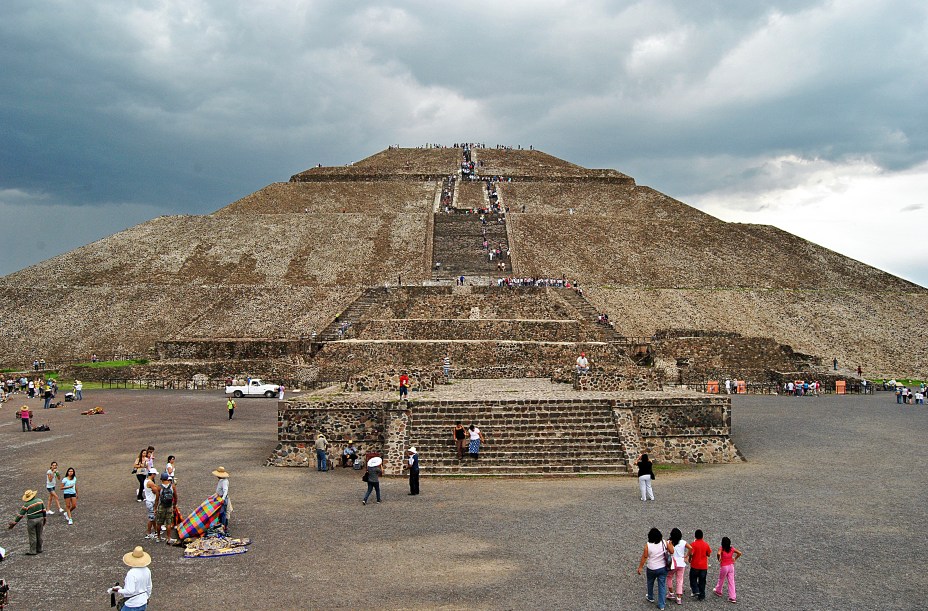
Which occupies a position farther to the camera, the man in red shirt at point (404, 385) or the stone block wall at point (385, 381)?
the stone block wall at point (385, 381)

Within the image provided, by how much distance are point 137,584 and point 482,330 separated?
75.1 ft

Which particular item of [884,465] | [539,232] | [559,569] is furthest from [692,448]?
[539,232]

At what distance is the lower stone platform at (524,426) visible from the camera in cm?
1515

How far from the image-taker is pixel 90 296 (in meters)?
41.3

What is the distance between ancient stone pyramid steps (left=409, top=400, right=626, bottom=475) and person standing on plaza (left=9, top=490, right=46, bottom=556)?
7.09m

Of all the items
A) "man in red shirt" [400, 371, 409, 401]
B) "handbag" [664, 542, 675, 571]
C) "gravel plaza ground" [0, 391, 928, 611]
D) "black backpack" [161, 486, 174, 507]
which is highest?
"man in red shirt" [400, 371, 409, 401]

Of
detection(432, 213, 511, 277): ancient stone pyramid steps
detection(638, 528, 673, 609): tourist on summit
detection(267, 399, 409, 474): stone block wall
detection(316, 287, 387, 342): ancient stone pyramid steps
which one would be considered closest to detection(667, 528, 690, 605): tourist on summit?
detection(638, 528, 673, 609): tourist on summit

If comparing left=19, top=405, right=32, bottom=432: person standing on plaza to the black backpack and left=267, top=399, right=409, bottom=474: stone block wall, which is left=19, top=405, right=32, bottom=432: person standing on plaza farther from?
the black backpack

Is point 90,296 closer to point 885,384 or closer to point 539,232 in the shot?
point 539,232

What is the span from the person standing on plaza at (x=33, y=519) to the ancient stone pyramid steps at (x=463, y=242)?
34.1 metres

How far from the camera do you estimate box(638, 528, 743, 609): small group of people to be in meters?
7.77

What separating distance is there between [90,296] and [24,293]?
465 cm

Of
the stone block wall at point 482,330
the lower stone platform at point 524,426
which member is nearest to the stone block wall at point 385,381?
the lower stone platform at point 524,426

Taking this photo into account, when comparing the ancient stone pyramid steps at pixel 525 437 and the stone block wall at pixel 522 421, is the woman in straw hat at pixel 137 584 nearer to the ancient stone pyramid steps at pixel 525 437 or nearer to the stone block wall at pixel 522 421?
the ancient stone pyramid steps at pixel 525 437
